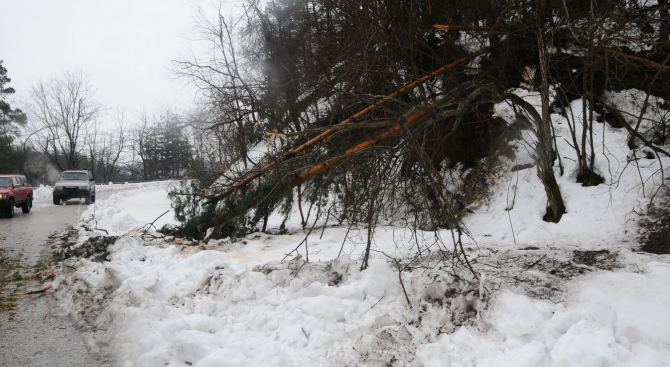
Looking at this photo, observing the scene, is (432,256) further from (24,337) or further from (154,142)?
(154,142)

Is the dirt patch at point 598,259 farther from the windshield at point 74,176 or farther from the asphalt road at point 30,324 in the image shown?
the windshield at point 74,176

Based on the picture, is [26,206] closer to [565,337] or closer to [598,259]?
[565,337]

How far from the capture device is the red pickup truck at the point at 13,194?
11.3 metres

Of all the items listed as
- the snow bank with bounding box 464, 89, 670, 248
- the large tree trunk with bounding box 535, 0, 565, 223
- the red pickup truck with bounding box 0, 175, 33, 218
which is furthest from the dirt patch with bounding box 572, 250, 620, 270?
the red pickup truck with bounding box 0, 175, 33, 218

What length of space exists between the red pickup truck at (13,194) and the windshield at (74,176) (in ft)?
10.4

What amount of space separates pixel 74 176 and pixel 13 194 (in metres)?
5.77

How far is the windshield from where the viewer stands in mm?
16998

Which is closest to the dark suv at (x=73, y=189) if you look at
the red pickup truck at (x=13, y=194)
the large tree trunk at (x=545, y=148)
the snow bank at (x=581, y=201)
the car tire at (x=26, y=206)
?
the red pickup truck at (x=13, y=194)

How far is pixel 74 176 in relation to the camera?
56.3 feet

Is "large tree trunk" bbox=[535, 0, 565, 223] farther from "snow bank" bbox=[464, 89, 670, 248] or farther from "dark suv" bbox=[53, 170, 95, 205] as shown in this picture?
"dark suv" bbox=[53, 170, 95, 205]

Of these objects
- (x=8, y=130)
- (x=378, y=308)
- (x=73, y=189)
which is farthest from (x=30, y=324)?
(x=8, y=130)

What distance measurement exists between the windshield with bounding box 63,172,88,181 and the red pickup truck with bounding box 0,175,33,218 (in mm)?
3168

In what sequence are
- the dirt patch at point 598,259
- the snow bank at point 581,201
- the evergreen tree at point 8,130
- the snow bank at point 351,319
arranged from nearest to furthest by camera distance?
the snow bank at point 351,319 → the dirt patch at point 598,259 → the snow bank at point 581,201 → the evergreen tree at point 8,130

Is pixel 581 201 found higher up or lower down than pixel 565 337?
higher up
